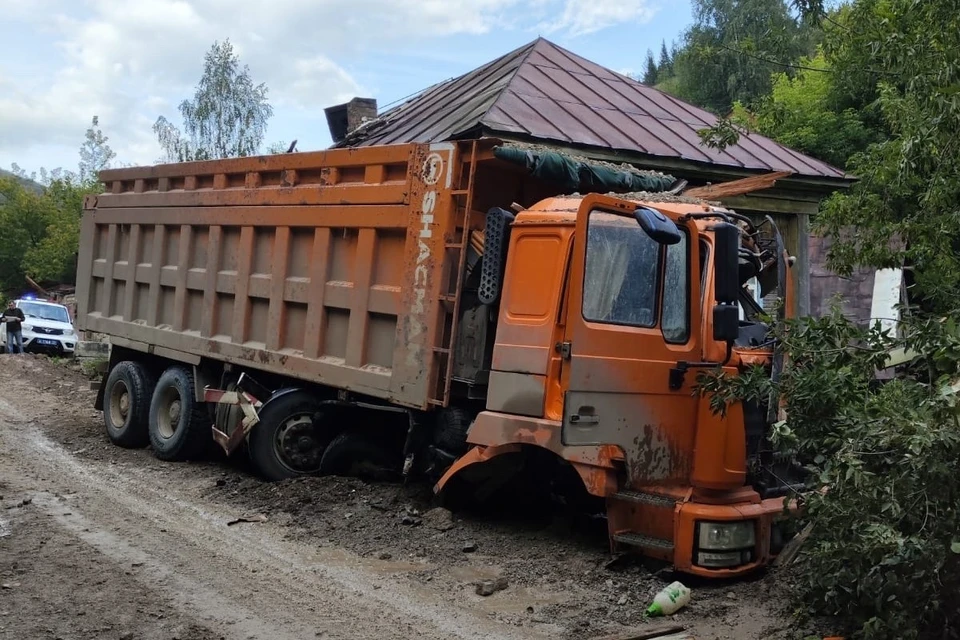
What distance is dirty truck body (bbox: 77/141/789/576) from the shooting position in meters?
5.04

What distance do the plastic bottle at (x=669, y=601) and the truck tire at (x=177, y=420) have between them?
5397mm

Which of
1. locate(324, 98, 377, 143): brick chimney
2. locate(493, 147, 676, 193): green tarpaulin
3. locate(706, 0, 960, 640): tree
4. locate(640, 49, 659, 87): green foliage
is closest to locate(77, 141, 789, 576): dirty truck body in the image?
locate(493, 147, 676, 193): green tarpaulin

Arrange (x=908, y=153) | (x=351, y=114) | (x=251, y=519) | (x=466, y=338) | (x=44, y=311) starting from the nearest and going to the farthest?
(x=908, y=153) → (x=466, y=338) → (x=251, y=519) → (x=351, y=114) → (x=44, y=311)

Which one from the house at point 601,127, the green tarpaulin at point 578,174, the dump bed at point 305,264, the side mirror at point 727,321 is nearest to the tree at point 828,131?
the house at point 601,127

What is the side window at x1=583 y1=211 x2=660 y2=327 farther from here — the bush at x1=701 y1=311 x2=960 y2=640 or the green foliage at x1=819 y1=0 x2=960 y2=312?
the green foliage at x1=819 y1=0 x2=960 y2=312

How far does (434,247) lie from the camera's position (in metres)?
6.06

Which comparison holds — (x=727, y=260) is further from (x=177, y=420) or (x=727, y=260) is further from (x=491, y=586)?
(x=177, y=420)

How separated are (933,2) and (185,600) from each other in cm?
490

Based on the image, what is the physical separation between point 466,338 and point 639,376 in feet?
4.37

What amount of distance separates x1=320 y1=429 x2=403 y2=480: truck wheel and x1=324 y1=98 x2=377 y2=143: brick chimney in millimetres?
8464

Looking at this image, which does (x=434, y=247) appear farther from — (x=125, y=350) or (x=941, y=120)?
(x=125, y=350)

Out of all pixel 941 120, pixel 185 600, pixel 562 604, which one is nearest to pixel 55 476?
pixel 185 600

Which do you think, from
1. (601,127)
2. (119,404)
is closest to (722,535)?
(601,127)

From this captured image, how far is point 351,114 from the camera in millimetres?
15211
